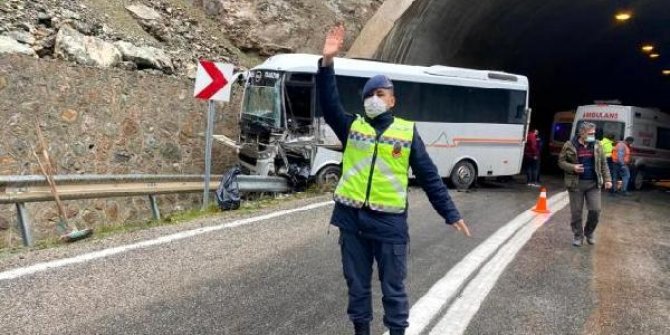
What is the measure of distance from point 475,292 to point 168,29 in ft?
38.4

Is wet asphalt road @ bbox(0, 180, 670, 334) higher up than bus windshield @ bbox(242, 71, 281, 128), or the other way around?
bus windshield @ bbox(242, 71, 281, 128)

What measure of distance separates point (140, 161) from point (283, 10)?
8.03 metres

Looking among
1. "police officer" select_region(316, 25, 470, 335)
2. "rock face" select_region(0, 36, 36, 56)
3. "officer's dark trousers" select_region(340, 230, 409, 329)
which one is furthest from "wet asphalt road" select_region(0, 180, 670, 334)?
"rock face" select_region(0, 36, 36, 56)

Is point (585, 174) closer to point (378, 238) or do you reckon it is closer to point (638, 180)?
point (378, 238)

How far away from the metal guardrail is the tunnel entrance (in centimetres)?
881

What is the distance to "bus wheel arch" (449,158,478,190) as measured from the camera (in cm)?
1491

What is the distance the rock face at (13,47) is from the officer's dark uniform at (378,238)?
813 centimetres

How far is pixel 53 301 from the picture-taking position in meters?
4.43

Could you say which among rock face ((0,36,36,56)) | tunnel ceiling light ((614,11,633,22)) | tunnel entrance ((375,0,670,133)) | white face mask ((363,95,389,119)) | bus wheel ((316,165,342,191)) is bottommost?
bus wheel ((316,165,342,191))

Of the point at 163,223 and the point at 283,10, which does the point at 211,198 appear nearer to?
the point at 163,223

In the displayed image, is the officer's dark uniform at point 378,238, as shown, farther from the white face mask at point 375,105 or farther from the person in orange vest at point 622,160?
the person in orange vest at point 622,160

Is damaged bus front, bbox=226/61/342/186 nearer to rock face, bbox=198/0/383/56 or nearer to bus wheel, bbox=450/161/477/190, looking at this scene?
bus wheel, bbox=450/161/477/190

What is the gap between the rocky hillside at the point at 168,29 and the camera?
1075 cm

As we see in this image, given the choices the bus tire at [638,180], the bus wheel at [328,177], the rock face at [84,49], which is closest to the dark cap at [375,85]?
the bus wheel at [328,177]
